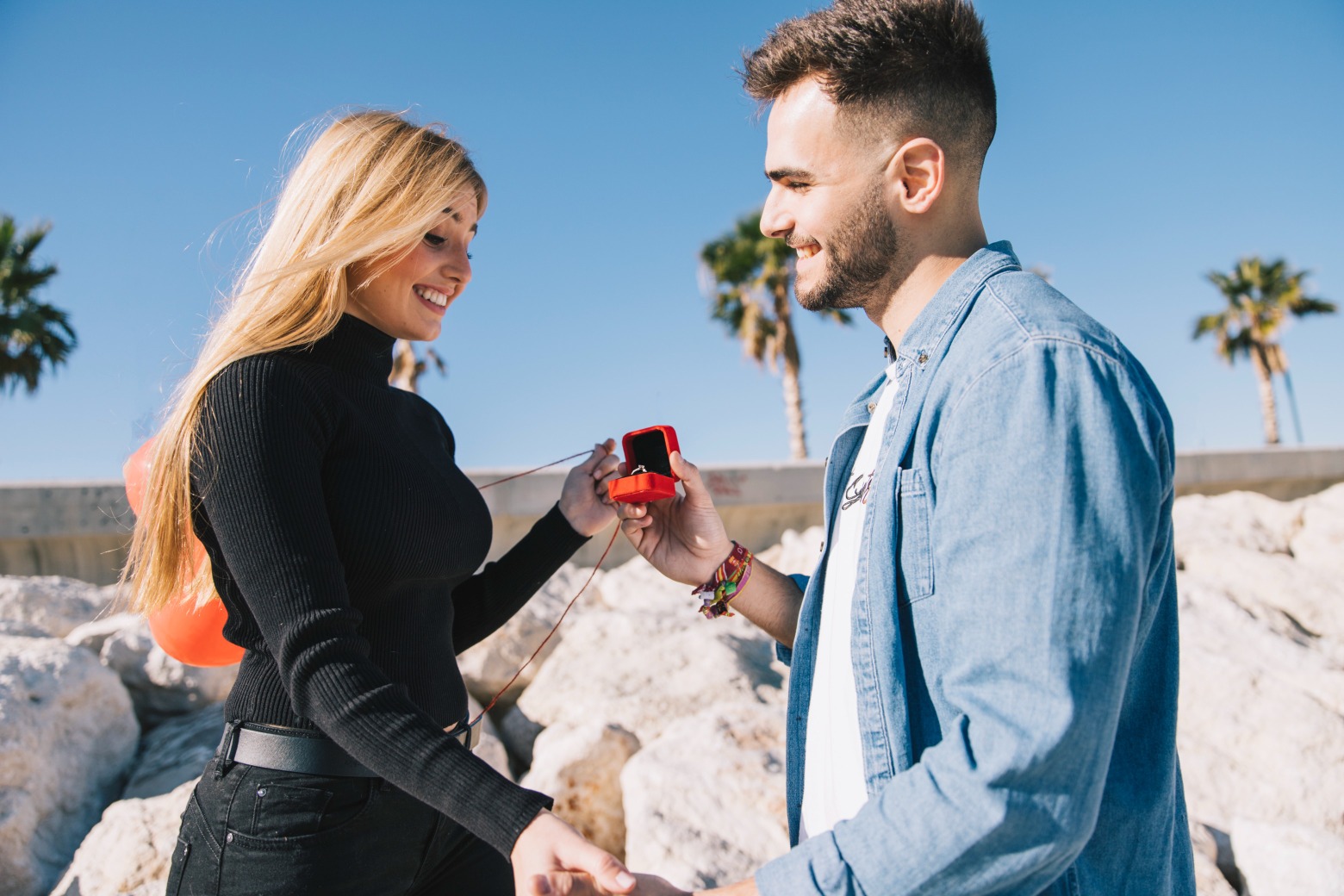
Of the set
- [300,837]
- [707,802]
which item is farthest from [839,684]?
[707,802]

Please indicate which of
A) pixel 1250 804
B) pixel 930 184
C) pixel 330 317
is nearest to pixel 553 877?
pixel 330 317

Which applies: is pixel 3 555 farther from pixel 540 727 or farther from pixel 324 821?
pixel 324 821

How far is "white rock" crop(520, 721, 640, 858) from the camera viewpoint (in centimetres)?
372

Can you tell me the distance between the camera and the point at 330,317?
201 centimetres

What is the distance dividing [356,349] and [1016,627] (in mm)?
1636

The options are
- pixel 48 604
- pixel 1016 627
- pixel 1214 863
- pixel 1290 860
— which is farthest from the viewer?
pixel 48 604

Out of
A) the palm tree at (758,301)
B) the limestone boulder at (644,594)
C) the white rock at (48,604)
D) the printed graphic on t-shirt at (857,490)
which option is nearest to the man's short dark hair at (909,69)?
the printed graphic on t-shirt at (857,490)

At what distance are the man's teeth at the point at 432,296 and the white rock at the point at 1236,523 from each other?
655cm

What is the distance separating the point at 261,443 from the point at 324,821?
0.76 metres

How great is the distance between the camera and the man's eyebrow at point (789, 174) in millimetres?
1860

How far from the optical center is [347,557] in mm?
1841

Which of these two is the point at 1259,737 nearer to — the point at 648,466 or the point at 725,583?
the point at 725,583

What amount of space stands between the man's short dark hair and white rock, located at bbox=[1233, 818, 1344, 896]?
2844 mm

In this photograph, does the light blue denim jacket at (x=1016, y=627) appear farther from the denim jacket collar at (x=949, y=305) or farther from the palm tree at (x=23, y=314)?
the palm tree at (x=23, y=314)
